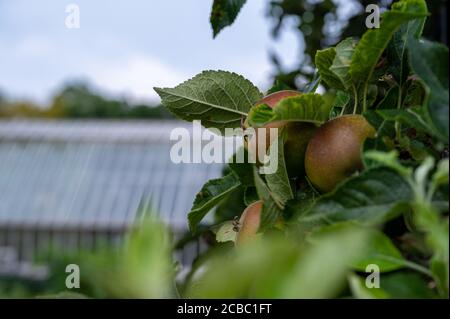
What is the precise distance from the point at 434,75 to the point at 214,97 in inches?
9.2

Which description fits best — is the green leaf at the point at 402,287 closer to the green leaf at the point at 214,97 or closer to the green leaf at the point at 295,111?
the green leaf at the point at 295,111

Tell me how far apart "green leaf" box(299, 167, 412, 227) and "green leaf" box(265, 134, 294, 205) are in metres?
0.11

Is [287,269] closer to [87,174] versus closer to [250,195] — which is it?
[250,195]

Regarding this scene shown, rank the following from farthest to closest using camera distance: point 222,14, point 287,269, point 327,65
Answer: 1. point 222,14
2. point 327,65
3. point 287,269

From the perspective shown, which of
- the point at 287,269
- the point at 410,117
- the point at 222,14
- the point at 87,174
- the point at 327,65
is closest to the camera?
the point at 287,269

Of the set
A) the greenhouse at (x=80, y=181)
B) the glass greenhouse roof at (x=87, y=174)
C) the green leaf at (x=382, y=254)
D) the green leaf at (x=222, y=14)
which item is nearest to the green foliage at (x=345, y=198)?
the green leaf at (x=382, y=254)

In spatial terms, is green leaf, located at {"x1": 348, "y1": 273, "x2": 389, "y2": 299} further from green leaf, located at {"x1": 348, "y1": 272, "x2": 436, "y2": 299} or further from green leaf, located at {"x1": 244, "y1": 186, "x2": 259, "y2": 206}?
green leaf, located at {"x1": 244, "y1": 186, "x2": 259, "y2": 206}

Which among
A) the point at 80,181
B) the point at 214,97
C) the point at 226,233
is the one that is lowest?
the point at 80,181

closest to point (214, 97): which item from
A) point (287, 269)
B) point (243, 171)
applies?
point (243, 171)

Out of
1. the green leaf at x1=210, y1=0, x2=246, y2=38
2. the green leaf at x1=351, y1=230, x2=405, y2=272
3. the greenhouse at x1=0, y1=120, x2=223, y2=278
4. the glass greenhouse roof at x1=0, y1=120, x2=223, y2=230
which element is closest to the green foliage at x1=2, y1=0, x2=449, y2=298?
the green leaf at x1=351, y1=230, x2=405, y2=272

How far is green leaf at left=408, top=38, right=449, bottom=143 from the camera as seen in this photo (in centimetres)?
37

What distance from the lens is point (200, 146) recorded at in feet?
2.15

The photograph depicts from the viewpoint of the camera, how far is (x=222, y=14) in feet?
2.34
